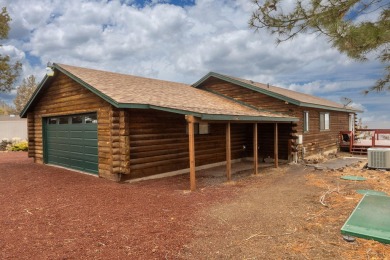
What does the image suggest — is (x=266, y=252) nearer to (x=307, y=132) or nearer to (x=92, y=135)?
(x=92, y=135)

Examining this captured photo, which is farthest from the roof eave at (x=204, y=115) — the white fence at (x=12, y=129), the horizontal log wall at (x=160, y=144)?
the white fence at (x=12, y=129)

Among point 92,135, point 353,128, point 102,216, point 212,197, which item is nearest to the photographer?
point 102,216

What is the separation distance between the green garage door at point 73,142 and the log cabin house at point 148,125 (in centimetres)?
4

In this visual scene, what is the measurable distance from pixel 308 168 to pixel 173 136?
645 cm

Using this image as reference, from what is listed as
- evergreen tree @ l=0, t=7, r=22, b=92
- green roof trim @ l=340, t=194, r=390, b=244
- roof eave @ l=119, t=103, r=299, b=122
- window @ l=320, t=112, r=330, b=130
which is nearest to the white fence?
evergreen tree @ l=0, t=7, r=22, b=92

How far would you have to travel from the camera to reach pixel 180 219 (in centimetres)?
591

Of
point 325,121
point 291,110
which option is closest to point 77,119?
point 291,110

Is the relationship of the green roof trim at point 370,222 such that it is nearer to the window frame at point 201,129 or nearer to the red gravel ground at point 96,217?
the red gravel ground at point 96,217

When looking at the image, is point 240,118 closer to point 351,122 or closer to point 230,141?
point 230,141

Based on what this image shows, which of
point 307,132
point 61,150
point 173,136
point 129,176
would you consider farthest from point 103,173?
point 307,132

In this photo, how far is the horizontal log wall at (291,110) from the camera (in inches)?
567

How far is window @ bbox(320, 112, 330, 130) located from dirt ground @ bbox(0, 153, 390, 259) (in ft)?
26.5

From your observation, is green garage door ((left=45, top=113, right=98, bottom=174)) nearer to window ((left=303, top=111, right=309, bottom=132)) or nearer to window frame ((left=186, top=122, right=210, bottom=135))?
window frame ((left=186, top=122, right=210, bottom=135))

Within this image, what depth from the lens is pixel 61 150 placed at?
12.9 m
